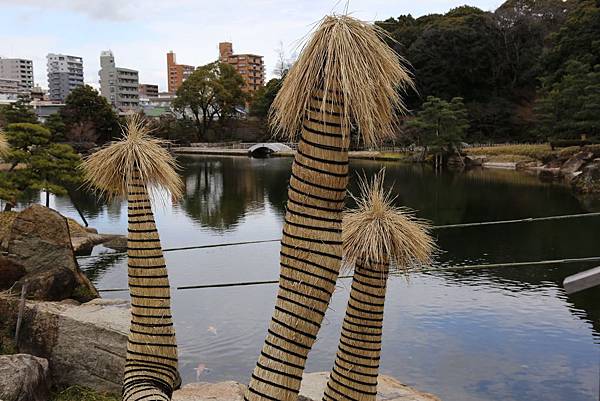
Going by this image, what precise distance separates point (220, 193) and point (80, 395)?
1584 cm

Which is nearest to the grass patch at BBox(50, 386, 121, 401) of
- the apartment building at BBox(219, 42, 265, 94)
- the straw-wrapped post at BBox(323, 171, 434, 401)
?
the straw-wrapped post at BBox(323, 171, 434, 401)

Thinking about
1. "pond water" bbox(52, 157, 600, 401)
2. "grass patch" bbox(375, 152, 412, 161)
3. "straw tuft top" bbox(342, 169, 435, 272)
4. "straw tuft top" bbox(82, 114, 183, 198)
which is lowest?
"pond water" bbox(52, 157, 600, 401)

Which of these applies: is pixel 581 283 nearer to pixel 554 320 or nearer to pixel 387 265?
pixel 387 265

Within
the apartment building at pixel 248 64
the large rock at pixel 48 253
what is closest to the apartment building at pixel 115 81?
the apartment building at pixel 248 64

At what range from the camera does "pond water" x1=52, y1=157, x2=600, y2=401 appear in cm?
648

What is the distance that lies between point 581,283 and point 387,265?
1.06 m

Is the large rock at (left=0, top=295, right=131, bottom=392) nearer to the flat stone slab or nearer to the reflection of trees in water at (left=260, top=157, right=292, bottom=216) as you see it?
the flat stone slab

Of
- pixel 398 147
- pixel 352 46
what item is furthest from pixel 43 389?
pixel 398 147

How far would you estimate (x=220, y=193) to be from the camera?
67.5ft

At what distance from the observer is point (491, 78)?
1377 inches

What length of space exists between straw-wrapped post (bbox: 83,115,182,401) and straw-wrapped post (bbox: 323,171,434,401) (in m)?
0.77

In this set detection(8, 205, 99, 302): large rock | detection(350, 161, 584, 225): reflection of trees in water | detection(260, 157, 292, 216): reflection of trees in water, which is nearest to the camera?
detection(8, 205, 99, 302): large rock

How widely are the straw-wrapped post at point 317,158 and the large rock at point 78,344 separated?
3.38 meters

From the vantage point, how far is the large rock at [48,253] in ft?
20.3
